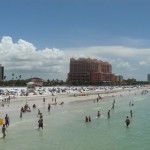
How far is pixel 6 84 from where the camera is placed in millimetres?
184500

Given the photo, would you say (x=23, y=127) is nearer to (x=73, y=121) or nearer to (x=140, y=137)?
(x=73, y=121)

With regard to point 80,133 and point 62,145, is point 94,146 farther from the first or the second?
point 80,133

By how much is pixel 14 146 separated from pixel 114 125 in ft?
57.5

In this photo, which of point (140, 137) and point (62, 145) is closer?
point (62, 145)

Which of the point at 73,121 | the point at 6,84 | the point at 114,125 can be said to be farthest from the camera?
the point at 6,84

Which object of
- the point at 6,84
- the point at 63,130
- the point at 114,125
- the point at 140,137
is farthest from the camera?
the point at 6,84

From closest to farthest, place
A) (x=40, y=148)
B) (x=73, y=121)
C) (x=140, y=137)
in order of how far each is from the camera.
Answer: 1. (x=40, y=148)
2. (x=140, y=137)
3. (x=73, y=121)

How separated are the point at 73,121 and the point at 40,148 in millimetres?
17902

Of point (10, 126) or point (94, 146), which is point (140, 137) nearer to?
point (94, 146)

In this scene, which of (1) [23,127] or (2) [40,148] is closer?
(2) [40,148]

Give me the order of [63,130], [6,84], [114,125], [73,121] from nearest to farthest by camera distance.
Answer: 1. [63,130]
2. [114,125]
3. [73,121]
4. [6,84]

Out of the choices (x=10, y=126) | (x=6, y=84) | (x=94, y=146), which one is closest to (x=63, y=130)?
(x=10, y=126)

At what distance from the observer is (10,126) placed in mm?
41875

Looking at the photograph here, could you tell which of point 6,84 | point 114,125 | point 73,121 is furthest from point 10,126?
point 6,84
